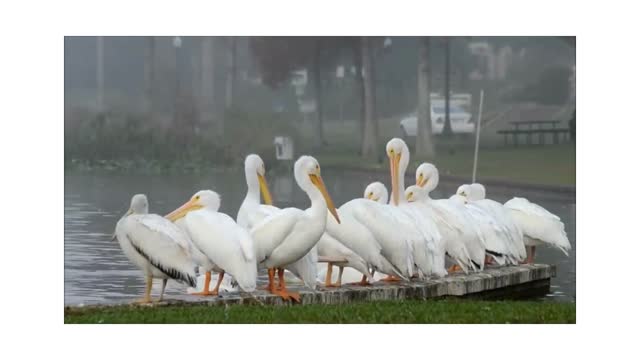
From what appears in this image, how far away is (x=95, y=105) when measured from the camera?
15.6 meters

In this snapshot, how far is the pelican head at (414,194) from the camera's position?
48.4 ft

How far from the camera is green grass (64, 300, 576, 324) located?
1138cm

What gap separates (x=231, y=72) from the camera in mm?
16344

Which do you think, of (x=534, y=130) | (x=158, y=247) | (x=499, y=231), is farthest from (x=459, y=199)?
(x=158, y=247)

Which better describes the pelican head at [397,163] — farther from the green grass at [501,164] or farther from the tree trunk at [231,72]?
the tree trunk at [231,72]

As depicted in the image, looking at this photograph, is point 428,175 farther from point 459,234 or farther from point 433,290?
point 433,290

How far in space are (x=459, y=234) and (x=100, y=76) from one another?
3.84 metres

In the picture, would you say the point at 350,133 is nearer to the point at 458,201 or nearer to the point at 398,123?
the point at 398,123

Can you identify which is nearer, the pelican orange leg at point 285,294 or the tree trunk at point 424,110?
the pelican orange leg at point 285,294

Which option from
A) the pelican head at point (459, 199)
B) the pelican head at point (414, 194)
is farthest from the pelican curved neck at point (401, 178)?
the pelican head at point (459, 199)

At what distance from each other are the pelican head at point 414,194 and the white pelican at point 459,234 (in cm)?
1

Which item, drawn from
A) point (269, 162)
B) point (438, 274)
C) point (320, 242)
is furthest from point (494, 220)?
point (269, 162)

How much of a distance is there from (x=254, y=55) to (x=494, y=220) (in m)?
2.98
